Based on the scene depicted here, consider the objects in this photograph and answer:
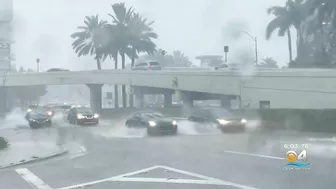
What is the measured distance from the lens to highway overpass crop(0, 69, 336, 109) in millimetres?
31405

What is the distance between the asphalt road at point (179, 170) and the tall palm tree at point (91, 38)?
5713cm

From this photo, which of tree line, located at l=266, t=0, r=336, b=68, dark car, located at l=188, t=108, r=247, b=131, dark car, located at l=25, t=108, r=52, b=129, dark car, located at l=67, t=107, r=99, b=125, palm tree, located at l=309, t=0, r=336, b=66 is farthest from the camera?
tree line, located at l=266, t=0, r=336, b=68

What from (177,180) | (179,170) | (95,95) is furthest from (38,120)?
(95,95)

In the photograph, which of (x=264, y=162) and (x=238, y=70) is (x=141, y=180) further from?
(x=238, y=70)

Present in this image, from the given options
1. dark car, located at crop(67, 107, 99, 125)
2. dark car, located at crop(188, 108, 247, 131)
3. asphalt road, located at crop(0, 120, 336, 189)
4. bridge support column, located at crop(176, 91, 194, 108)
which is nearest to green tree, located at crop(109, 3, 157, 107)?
bridge support column, located at crop(176, 91, 194, 108)

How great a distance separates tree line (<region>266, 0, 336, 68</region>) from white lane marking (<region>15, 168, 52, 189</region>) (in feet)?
124

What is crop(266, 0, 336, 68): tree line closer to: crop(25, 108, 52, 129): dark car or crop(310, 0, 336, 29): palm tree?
crop(310, 0, 336, 29): palm tree

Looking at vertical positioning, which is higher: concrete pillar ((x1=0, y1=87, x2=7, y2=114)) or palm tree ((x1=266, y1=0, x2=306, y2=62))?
palm tree ((x1=266, y1=0, x2=306, y2=62))

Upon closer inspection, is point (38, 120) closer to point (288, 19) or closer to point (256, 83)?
point (256, 83)

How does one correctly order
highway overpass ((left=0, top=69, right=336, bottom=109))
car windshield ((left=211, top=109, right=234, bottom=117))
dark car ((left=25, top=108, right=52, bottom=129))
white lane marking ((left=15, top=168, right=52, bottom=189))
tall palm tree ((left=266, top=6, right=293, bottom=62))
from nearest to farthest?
white lane marking ((left=15, top=168, right=52, bottom=189)), car windshield ((left=211, top=109, right=234, bottom=117)), highway overpass ((left=0, top=69, right=336, bottom=109)), dark car ((left=25, top=108, right=52, bottom=129)), tall palm tree ((left=266, top=6, right=293, bottom=62))

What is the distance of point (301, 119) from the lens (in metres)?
27.1

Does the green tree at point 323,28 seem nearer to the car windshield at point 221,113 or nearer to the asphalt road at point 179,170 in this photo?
the car windshield at point 221,113

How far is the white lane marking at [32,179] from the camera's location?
12.5 meters

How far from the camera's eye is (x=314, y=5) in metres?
48.8
